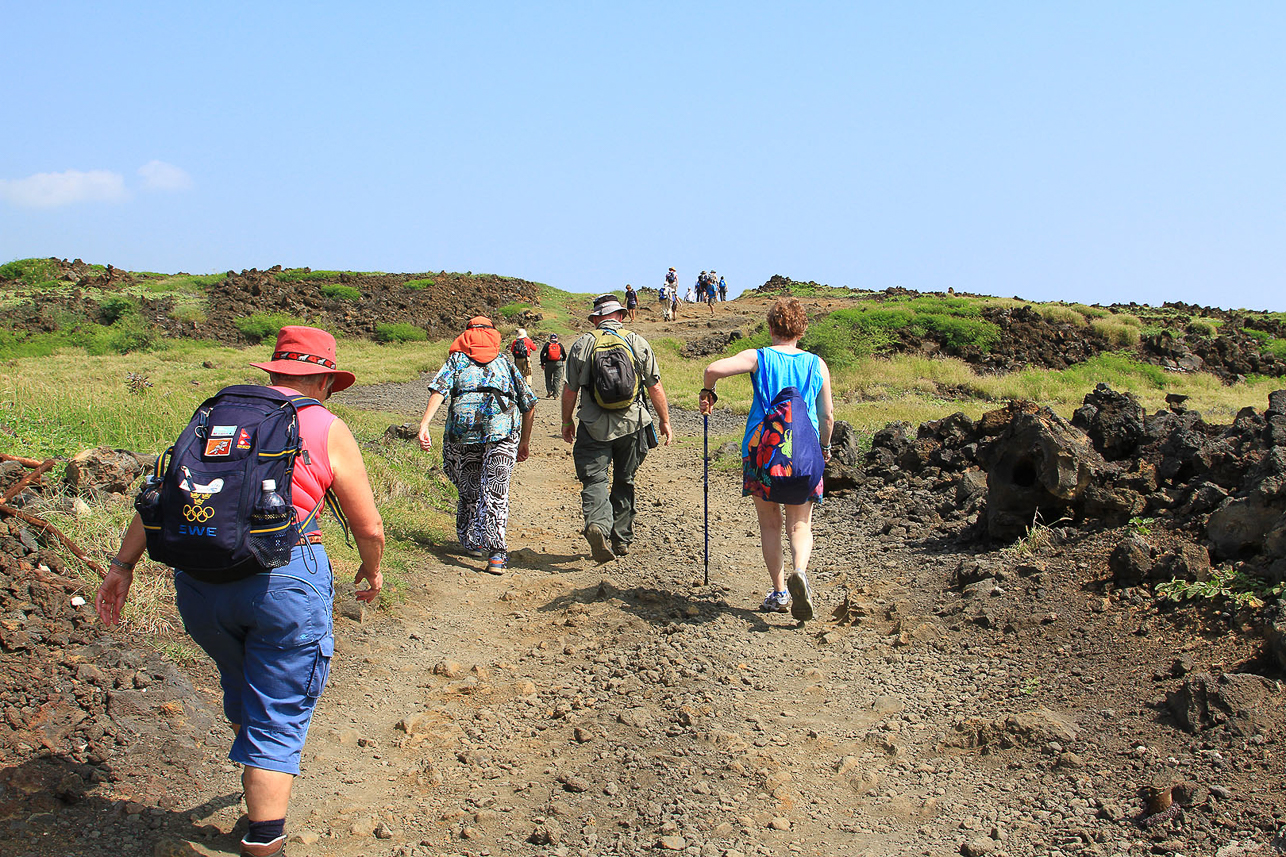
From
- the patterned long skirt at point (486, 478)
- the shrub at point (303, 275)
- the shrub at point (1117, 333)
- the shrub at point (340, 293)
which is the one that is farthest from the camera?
the shrub at point (303, 275)

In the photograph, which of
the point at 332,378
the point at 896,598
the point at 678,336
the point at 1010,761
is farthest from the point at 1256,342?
the point at 332,378

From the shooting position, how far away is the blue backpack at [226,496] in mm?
2584

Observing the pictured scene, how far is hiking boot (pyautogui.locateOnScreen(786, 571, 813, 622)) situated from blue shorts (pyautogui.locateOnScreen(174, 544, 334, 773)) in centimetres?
311

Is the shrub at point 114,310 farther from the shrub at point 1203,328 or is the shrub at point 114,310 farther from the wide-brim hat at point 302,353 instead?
the shrub at point 1203,328

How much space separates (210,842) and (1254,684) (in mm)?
4069

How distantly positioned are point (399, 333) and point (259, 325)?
4.44 metres

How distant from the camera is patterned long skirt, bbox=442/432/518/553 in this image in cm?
668

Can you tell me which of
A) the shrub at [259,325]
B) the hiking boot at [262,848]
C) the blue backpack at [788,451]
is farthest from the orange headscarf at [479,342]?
the shrub at [259,325]

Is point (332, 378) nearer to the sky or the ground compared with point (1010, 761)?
nearer to the sky

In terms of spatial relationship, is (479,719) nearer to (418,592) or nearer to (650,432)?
(418,592)

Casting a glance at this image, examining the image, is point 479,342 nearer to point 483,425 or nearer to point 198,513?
point 483,425

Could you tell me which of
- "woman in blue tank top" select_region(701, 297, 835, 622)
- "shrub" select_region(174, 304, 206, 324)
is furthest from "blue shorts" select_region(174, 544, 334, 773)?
"shrub" select_region(174, 304, 206, 324)

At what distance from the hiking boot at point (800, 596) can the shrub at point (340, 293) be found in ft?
106

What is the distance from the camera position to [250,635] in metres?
2.84
